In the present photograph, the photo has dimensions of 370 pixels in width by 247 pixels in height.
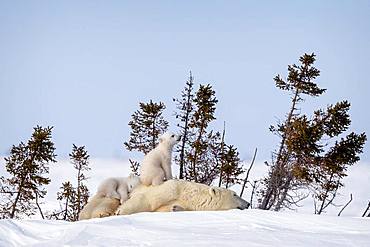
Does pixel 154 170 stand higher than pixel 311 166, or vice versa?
pixel 311 166

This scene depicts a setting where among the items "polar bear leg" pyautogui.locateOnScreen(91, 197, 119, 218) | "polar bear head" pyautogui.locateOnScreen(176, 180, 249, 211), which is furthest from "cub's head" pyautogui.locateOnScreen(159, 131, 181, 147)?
"polar bear leg" pyautogui.locateOnScreen(91, 197, 119, 218)

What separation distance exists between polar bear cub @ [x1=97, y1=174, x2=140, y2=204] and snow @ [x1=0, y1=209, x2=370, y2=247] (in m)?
5.34

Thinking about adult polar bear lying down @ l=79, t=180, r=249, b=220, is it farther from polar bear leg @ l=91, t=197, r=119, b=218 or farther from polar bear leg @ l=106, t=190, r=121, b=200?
polar bear leg @ l=106, t=190, r=121, b=200

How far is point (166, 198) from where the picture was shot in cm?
1094

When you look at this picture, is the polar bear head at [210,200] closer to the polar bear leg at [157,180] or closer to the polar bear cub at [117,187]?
the polar bear leg at [157,180]

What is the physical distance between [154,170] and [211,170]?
825 centimetres

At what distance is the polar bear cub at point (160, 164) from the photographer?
464 inches

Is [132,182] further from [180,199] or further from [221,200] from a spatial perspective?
[221,200]

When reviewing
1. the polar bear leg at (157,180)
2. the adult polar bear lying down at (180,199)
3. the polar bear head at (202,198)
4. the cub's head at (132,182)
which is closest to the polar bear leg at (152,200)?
the adult polar bear lying down at (180,199)

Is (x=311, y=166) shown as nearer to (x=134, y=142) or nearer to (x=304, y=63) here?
(x=304, y=63)

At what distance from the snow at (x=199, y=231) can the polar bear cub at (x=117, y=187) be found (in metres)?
5.34

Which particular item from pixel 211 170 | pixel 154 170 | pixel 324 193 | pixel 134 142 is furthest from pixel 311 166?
pixel 154 170

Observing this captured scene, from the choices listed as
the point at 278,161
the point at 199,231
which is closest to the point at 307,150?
the point at 278,161

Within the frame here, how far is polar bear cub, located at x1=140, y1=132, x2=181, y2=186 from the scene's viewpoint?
11.8 meters
